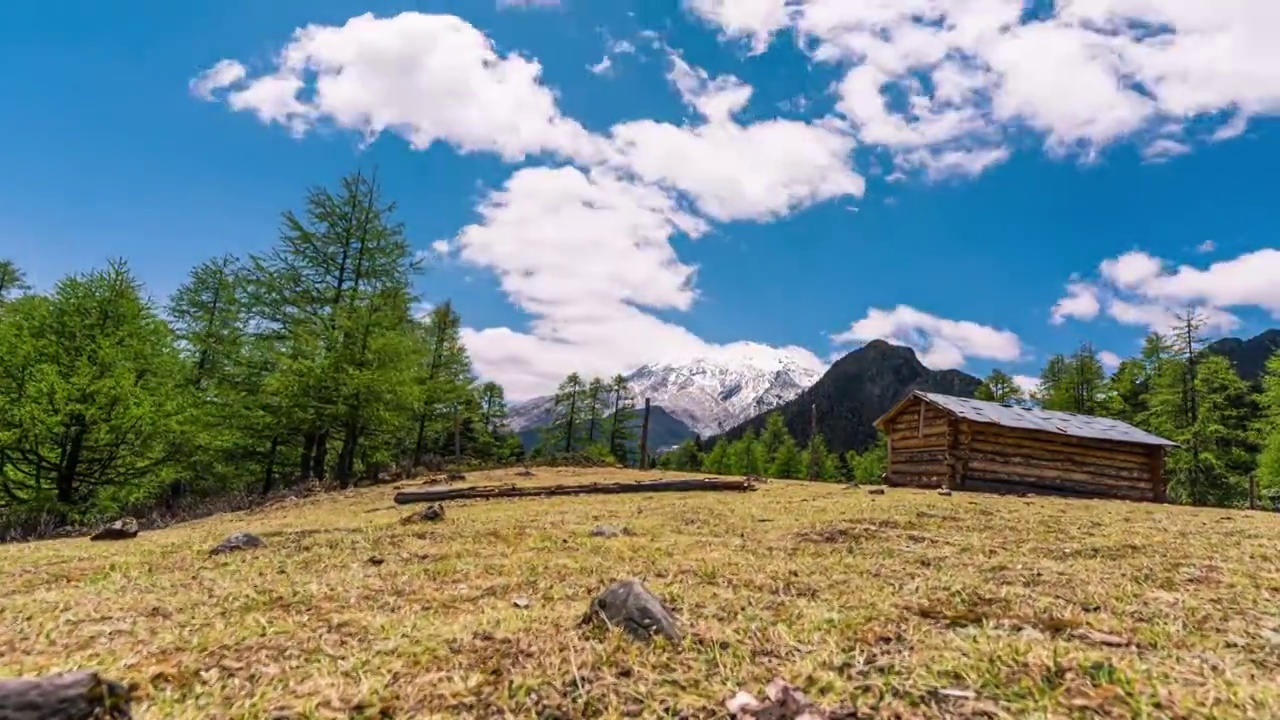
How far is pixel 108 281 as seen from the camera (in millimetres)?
17469

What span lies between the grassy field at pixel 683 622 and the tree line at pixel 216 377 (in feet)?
34.4

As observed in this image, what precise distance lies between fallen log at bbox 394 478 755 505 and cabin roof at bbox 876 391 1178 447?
9629mm

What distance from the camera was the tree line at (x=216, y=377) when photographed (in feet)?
51.8

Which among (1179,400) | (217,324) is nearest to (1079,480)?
(1179,400)

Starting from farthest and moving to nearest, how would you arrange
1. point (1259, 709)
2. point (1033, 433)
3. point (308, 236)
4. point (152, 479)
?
point (308, 236)
point (1033, 433)
point (152, 479)
point (1259, 709)

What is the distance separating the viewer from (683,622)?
397cm

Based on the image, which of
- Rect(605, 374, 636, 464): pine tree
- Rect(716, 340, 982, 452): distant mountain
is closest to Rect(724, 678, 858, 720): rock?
Rect(605, 374, 636, 464): pine tree

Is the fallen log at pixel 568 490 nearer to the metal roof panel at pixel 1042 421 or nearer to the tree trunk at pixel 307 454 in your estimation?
the metal roof panel at pixel 1042 421

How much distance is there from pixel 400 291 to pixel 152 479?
12.5 metres

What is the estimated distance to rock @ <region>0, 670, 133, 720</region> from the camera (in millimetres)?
2453

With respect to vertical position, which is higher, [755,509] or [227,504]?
[755,509]

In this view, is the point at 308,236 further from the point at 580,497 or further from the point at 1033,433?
the point at 1033,433

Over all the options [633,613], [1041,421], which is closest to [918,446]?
[1041,421]

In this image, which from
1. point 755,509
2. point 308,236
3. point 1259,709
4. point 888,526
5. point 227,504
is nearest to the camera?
point 1259,709
